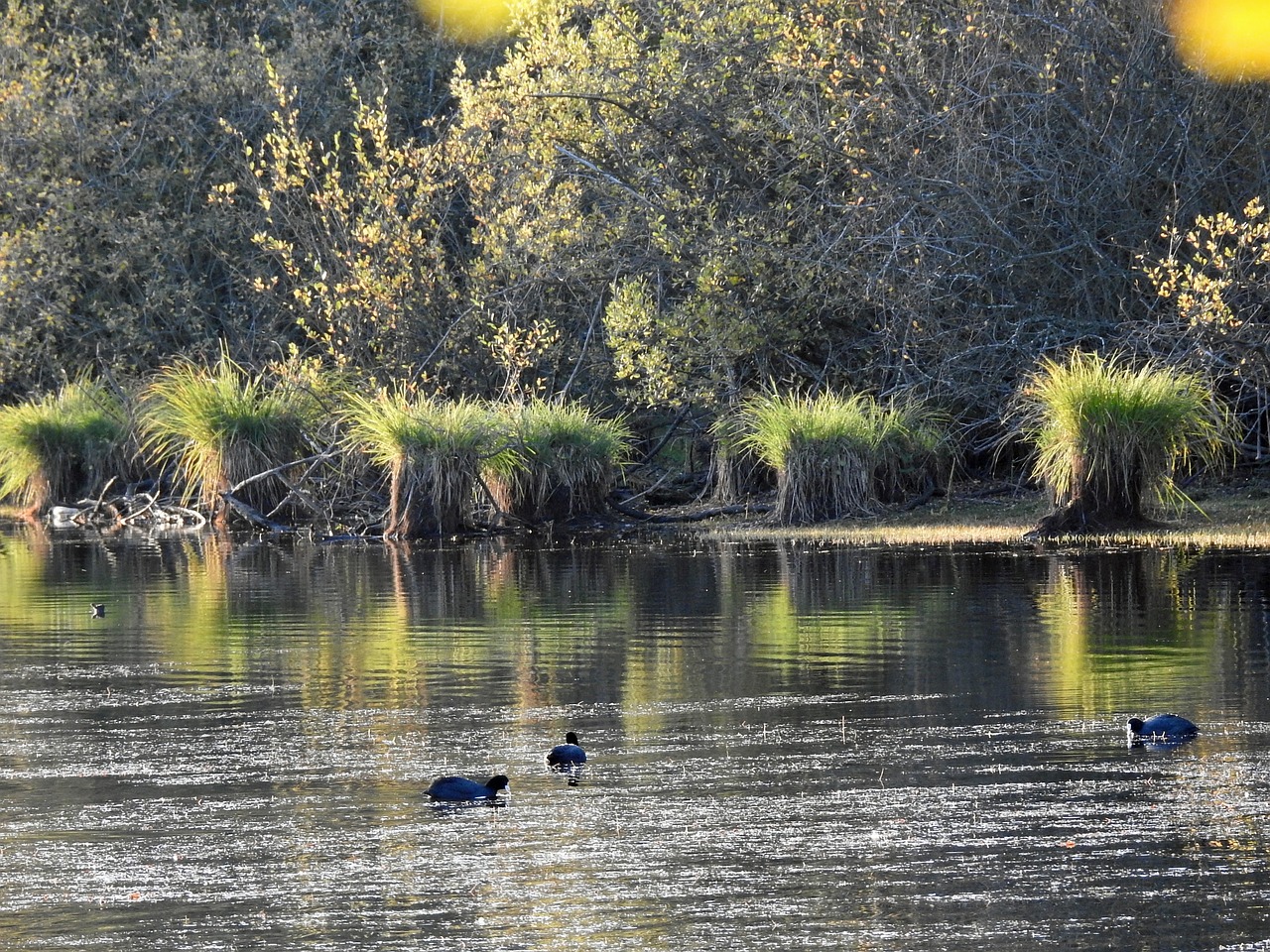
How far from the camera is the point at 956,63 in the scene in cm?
2453

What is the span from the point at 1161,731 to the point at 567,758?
290 cm

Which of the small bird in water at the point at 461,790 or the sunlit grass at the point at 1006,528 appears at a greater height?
the sunlit grass at the point at 1006,528

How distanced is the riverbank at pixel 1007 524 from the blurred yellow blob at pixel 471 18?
585 inches

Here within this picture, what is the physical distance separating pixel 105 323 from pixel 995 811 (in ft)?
100

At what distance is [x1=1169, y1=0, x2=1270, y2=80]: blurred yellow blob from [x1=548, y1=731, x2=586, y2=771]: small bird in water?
1565 centimetres

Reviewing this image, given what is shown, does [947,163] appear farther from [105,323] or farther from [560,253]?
[105,323]

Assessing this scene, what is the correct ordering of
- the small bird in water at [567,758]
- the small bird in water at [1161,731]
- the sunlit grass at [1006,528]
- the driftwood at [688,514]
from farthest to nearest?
the driftwood at [688,514]
the sunlit grass at [1006,528]
the small bird in water at [1161,731]
the small bird in water at [567,758]

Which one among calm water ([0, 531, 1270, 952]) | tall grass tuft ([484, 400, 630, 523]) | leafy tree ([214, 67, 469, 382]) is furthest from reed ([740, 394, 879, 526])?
leafy tree ([214, 67, 469, 382])

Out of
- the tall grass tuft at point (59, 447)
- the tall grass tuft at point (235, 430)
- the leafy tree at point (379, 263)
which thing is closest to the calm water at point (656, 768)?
the tall grass tuft at point (235, 430)

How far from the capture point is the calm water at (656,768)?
7367 millimetres

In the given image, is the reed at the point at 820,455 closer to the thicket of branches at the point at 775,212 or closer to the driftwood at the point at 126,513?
the thicket of branches at the point at 775,212

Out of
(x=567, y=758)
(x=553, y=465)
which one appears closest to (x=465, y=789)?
(x=567, y=758)

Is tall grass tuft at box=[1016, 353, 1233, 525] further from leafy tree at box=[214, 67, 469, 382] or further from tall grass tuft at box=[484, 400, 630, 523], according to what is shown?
leafy tree at box=[214, 67, 469, 382]

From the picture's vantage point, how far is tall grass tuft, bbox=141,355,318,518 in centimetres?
2747
